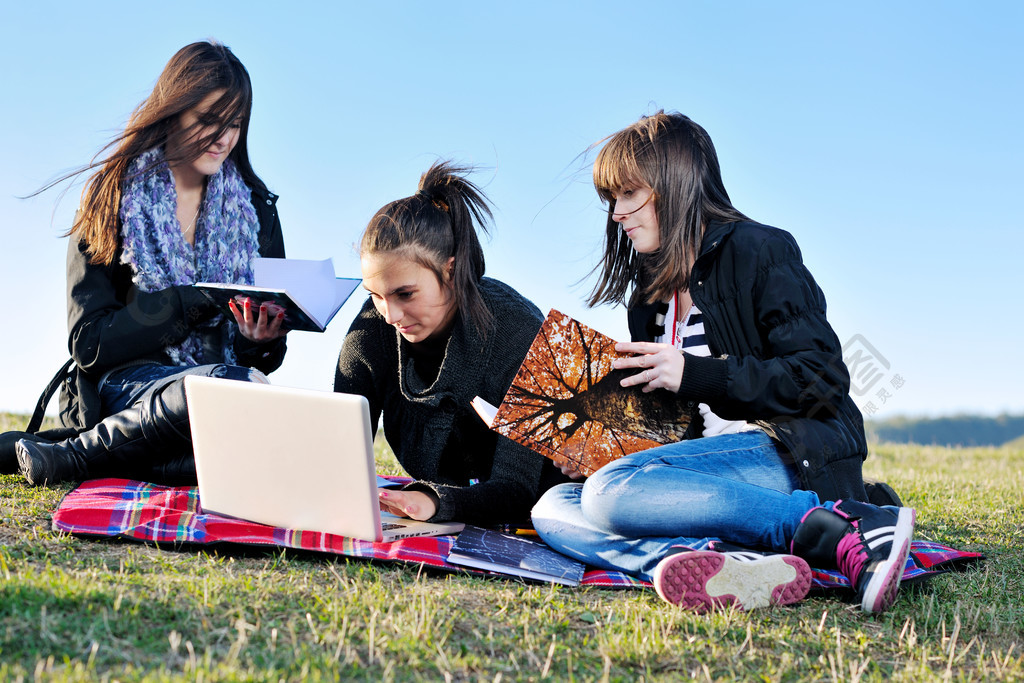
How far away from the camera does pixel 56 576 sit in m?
2.18

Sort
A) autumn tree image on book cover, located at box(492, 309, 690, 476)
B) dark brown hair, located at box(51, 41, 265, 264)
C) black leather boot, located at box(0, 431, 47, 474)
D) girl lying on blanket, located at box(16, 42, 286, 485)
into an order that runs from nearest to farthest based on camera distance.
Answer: autumn tree image on book cover, located at box(492, 309, 690, 476), girl lying on blanket, located at box(16, 42, 286, 485), black leather boot, located at box(0, 431, 47, 474), dark brown hair, located at box(51, 41, 265, 264)

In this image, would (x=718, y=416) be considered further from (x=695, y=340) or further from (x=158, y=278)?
(x=158, y=278)

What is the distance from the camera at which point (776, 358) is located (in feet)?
8.96

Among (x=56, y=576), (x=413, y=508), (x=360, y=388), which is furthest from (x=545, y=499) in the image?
(x=56, y=576)

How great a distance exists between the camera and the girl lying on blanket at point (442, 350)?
3086 millimetres

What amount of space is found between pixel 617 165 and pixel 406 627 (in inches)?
71.6

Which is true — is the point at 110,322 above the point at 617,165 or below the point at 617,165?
below

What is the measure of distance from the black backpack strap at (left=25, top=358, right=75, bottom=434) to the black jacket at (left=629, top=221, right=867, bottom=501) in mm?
2852

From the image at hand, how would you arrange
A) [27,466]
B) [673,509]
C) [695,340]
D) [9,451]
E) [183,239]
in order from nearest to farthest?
[673,509]
[695,340]
[27,466]
[9,451]
[183,239]

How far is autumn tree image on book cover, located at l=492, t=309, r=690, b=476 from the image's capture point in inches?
105

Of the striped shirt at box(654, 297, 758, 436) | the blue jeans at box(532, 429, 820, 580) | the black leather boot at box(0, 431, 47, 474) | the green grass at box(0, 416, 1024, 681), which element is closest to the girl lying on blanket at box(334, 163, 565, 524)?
the blue jeans at box(532, 429, 820, 580)

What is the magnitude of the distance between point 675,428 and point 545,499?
50 centimetres

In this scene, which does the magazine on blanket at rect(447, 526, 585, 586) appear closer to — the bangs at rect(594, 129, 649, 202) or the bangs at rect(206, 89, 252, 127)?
the bangs at rect(594, 129, 649, 202)

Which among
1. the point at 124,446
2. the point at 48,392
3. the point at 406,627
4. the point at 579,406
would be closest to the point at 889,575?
the point at 579,406
